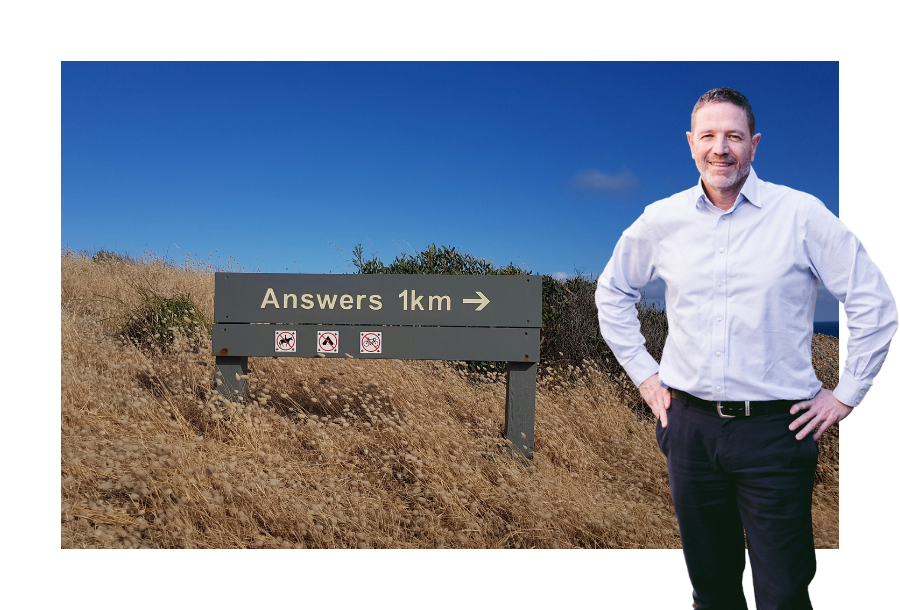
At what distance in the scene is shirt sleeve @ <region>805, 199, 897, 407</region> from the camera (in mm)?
1751

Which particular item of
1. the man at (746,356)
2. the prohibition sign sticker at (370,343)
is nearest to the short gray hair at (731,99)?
the man at (746,356)

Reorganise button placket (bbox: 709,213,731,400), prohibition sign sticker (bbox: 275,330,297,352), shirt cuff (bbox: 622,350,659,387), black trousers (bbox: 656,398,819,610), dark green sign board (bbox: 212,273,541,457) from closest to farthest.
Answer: black trousers (bbox: 656,398,819,610) < button placket (bbox: 709,213,731,400) < shirt cuff (bbox: 622,350,659,387) < dark green sign board (bbox: 212,273,541,457) < prohibition sign sticker (bbox: 275,330,297,352)

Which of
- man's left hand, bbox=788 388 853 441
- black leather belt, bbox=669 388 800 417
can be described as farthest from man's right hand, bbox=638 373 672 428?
man's left hand, bbox=788 388 853 441

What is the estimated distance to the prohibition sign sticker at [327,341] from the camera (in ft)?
13.2

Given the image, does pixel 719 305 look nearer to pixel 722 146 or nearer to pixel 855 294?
pixel 855 294

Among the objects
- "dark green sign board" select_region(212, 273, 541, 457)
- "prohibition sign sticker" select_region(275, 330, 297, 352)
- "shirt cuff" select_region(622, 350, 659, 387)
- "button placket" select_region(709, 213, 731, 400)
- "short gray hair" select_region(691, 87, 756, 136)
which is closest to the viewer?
"button placket" select_region(709, 213, 731, 400)

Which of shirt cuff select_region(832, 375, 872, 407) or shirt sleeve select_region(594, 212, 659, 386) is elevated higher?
shirt sleeve select_region(594, 212, 659, 386)

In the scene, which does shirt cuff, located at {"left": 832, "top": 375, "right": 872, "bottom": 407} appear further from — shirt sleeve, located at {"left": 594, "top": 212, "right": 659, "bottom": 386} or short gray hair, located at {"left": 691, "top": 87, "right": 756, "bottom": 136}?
short gray hair, located at {"left": 691, "top": 87, "right": 756, "bottom": 136}

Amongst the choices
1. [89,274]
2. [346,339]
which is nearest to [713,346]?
[346,339]

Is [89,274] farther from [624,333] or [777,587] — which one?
[777,587]

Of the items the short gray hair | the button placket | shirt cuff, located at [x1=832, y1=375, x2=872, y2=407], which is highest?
the short gray hair

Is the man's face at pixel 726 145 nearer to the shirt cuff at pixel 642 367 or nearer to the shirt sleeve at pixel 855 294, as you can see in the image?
the shirt sleeve at pixel 855 294

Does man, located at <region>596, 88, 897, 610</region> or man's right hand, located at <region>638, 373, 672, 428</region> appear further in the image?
man's right hand, located at <region>638, 373, 672, 428</region>

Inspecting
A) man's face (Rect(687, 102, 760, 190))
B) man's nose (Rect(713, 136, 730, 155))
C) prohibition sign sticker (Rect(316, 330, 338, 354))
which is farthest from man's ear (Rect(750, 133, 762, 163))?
prohibition sign sticker (Rect(316, 330, 338, 354))
